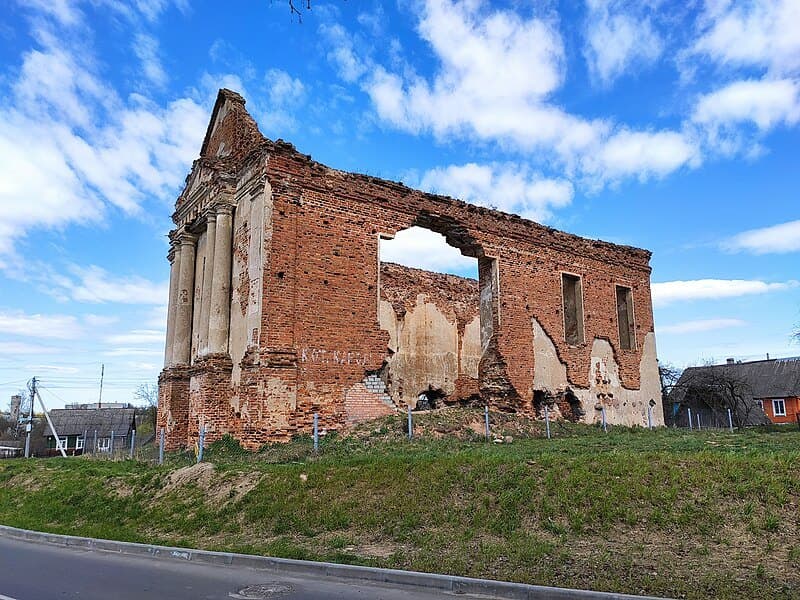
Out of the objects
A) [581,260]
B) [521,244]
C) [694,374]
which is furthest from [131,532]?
[694,374]

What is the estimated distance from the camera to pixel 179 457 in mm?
14617

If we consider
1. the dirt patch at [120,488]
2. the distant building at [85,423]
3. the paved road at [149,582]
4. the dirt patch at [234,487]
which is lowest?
the paved road at [149,582]

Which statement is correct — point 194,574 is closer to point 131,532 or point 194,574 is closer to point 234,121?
point 131,532

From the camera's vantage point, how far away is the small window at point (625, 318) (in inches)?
863

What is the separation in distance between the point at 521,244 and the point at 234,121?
899 cm

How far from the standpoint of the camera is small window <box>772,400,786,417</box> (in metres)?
39.8

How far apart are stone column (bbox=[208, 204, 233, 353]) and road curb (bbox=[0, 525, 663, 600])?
6.33 metres

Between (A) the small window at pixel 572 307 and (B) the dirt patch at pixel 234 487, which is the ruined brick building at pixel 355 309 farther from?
(B) the dirt patch at pixel 234 487

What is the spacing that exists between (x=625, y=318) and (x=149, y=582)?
751 inches

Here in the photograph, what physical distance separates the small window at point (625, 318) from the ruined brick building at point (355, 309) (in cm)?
4

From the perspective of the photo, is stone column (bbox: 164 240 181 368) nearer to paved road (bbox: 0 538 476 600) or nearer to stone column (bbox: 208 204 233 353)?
stone column (bbox: 208 204 233 353)

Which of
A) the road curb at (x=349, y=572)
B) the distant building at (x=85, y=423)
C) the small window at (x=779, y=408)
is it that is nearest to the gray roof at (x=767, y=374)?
the small window at (x=779, y=408)

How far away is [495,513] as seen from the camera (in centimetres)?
768

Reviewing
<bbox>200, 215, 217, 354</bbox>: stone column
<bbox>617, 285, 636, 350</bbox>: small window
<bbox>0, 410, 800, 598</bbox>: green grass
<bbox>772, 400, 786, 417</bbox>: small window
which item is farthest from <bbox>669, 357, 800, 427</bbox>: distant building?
<bbox>200, 215, 217, 354</bbox>: stone column
